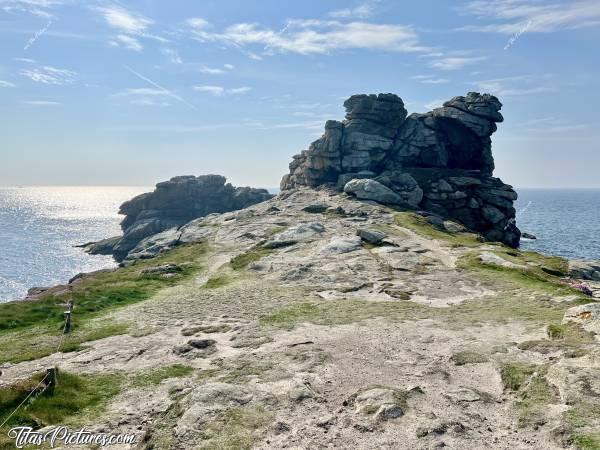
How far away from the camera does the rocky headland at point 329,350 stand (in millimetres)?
15383

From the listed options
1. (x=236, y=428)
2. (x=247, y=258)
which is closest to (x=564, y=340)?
(x=236, y=428)

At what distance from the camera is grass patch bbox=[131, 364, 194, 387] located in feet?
64.2

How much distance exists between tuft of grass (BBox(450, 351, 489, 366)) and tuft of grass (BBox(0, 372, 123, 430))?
51.9ft

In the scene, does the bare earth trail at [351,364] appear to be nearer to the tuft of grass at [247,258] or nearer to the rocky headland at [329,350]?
the rocky headland at [329,350]

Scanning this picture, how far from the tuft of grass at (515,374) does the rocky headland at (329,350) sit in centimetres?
8

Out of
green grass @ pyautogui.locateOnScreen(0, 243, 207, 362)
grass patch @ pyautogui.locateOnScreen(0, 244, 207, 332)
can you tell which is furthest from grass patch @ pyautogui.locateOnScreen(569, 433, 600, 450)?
grass patch @ pyautogui.locateOnScreen(0, 244, 207, 332)

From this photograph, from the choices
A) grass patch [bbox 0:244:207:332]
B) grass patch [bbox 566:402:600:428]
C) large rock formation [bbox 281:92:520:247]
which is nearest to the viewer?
grass patch [bbox 566:402:600:428]

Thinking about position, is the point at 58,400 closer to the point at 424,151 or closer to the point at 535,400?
the point at 535,400

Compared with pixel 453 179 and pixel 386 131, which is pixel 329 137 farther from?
pixel 453 179

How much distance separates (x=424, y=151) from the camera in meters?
119

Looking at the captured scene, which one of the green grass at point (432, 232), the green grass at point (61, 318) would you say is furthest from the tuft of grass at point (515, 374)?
the green grass at point (432, 232)

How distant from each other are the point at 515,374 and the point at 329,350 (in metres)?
8.86

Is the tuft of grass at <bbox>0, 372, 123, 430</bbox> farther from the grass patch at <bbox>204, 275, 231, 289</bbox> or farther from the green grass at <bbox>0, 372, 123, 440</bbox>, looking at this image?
the grass patch at <bbox>204, 275, 231, 289</bbox>

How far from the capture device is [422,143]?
11875cm
